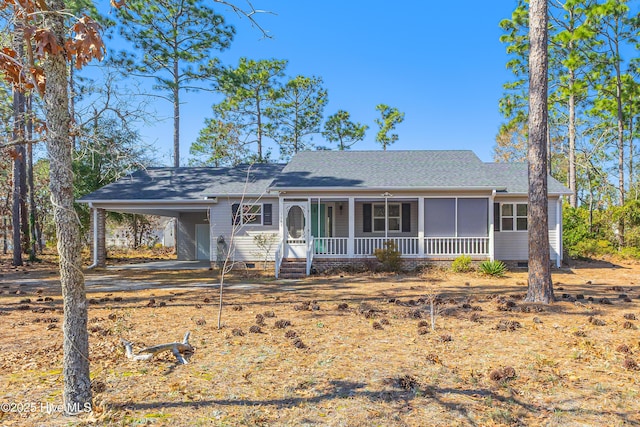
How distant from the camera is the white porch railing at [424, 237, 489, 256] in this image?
48.0 ft

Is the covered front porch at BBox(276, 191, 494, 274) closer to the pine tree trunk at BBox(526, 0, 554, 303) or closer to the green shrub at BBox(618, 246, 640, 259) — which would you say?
the pine tree trunk at BBox(526, 0, 554, 303)

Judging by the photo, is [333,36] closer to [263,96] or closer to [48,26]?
[263,96]

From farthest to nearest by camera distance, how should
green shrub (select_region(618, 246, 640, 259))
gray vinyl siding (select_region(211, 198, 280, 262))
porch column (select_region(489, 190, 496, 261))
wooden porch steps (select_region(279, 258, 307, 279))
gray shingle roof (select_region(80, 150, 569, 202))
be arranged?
1. green shrub (select_region(618, 246, 640, 259))
2. gray vinyl siding (select_region(211, 198, 280, 262))
3. gray shingle roof (select_region(80, 150, 569, 202))
4. porch column (select_region(489, 190, 496, 261))
5. wooden porch steps (select_region(279, 258, 307, 279))

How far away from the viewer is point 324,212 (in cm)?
1686

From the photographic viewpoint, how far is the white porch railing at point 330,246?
1509 cm

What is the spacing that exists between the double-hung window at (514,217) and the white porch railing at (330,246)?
6160mm

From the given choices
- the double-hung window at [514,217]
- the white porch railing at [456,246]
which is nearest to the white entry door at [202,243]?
the white porch railing at [456,246]

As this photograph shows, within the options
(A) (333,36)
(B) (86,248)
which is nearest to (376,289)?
(A) (333,36)

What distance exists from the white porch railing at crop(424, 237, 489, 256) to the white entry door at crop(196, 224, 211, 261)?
10769mm

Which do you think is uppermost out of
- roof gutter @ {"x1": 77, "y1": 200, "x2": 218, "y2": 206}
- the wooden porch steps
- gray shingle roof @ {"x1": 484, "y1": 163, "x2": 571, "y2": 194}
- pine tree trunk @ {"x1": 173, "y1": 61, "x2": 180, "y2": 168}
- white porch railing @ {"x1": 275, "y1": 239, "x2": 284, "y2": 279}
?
pine tree trunk @ {"x1": 173, "y1": 61, "x2": 180, "y2": 168}

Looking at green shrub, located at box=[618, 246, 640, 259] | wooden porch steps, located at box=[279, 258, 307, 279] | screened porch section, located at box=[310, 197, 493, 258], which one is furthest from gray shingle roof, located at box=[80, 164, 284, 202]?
green shrub, located at box=[618, 246, 640, 259]

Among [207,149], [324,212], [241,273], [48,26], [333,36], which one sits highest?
[333,36]

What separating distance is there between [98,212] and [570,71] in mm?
25362

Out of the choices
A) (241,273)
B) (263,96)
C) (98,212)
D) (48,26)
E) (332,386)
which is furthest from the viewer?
(263,96)
